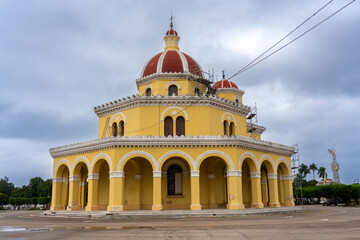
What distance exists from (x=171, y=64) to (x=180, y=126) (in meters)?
6.58

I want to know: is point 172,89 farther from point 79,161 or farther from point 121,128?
point 79,161

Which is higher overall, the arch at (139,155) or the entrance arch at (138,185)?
the arch at (139,155)

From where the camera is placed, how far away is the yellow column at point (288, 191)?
95.4 feet

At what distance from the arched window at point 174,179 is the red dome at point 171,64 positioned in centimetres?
939

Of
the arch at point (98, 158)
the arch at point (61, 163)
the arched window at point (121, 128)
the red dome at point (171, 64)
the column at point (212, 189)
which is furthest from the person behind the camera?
the red dome at point (171, 64)

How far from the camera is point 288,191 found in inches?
1157

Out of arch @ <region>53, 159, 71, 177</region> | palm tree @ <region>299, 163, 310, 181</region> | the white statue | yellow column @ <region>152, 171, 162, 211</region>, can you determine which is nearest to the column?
yellow column @ <region>152, 171, 162, 211</region>

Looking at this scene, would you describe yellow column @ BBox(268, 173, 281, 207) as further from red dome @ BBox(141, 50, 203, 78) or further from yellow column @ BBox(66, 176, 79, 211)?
yellow column @ BBox(66, 176, 79, 211)

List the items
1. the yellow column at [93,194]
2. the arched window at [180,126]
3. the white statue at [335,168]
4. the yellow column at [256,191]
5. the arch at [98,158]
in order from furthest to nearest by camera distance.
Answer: the white statue at [335,168], the arched window at [180,126], the yellow column at [256,191], the yellow column at [93,194], the arch at [98,158]

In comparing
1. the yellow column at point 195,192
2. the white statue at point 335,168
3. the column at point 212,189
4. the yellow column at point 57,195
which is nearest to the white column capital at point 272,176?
the column at point 212,189

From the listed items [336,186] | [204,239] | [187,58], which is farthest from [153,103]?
[336,186]

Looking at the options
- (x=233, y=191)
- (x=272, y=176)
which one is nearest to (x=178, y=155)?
(x=233, y=191)

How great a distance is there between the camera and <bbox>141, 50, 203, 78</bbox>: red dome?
2999 centimetres

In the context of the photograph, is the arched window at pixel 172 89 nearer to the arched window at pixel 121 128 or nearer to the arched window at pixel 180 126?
the arched window at pixel 180 126
